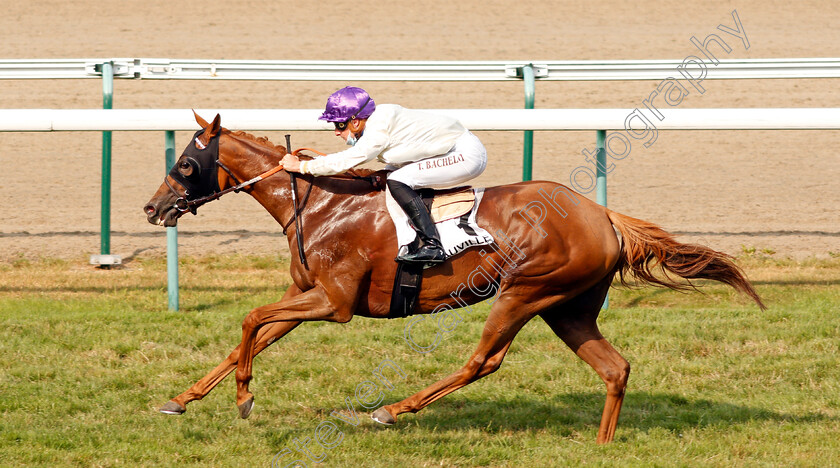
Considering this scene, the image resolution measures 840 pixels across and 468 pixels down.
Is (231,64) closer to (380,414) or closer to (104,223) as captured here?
(104,223)

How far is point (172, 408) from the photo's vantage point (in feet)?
16.5

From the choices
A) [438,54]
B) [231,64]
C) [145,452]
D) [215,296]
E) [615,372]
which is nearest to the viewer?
[145,452]

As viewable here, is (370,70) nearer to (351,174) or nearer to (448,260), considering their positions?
(351,174)

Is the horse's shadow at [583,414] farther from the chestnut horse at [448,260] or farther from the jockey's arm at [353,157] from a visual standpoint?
the jockey's arm at [353,157]

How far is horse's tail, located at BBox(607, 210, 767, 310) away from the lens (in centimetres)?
520

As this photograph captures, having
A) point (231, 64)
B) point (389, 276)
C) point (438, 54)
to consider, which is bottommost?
point (389, 276)

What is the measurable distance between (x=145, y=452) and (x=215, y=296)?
2.89 metres

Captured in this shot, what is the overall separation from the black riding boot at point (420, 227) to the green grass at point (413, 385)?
101cm

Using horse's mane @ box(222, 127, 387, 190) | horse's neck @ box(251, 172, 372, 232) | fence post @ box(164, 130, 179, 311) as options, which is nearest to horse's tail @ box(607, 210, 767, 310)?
horse's mane @ box(222, 127, 387, 190)

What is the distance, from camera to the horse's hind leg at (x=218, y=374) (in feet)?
16.6

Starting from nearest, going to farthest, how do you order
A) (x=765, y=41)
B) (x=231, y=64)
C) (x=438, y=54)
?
(x=231, y=64), (x=438, y=54), (x=765, y=41)

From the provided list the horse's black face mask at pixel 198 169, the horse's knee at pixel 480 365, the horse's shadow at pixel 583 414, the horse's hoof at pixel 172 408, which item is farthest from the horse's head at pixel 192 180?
the horse's shadow at pixel 583 414

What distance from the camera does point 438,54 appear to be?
50.5 ft

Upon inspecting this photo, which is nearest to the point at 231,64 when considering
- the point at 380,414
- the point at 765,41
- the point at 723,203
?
the point at 380,414
